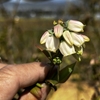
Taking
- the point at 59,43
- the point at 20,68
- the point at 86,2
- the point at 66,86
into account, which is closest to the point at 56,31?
the point at 59,43

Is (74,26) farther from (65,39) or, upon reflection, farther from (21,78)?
(21,78)

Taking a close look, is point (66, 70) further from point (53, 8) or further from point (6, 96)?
point (53, 8)

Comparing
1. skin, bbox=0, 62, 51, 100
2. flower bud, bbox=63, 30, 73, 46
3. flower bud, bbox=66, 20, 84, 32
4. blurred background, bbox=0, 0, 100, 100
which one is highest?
flower bud, bbox=66, 20, 84, 32

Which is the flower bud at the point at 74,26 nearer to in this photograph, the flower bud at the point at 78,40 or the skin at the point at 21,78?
the flower bud at the point at 78,40

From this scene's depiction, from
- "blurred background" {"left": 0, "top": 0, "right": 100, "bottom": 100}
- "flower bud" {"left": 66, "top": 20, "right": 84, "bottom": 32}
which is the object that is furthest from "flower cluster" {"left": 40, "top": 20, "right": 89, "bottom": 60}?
"blurred background" {"left": 0, "top": 0, "right": 100, "bottom": 100}

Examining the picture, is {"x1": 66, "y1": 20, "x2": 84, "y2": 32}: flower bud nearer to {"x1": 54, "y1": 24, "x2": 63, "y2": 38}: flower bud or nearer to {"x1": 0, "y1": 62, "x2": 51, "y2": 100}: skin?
{"x1": 54, "y1": 24, "x2": 63, "y2": 38}: flower bud

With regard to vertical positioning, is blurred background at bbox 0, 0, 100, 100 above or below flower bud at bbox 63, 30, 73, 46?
below

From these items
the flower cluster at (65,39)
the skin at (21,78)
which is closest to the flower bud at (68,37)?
the flower cluster at (65,39)
